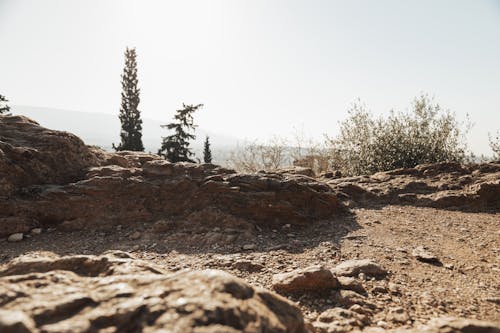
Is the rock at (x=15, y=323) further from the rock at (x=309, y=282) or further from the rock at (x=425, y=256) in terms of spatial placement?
the rock at (x=425, y=256)

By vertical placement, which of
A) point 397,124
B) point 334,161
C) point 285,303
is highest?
point 397,124

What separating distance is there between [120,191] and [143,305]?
8.11 metres

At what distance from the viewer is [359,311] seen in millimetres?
4352

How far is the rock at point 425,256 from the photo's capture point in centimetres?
650

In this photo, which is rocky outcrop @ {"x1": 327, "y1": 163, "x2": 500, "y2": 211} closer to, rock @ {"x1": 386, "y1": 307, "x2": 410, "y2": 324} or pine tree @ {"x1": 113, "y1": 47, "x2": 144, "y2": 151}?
rock @ {"x1": 386, "y1": 307, "x2": 410, "y2": 324}

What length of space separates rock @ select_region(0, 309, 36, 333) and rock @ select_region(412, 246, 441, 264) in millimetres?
7035

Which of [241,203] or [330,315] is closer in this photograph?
[330,315]

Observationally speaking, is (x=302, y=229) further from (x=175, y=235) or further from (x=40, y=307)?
(x=40, y=307)

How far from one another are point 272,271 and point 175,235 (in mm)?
3393

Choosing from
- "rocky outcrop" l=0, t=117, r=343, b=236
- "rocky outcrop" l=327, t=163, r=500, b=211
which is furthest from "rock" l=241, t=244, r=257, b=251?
"rocky outcrop" l=327, t=163, r=500, b=211

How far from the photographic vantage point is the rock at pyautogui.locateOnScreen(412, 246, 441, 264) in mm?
6500

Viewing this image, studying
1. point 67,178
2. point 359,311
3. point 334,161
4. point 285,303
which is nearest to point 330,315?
point 359,311

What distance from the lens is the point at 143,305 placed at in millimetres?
2365

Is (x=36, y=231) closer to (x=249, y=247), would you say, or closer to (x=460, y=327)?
(x=249, y=247)
